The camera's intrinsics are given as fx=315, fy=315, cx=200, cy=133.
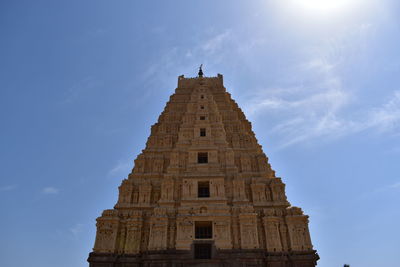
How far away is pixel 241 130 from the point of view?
3030cm

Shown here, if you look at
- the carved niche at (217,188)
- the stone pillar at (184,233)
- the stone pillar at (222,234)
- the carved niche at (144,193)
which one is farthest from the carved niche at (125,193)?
the stone pillar at (222,234)

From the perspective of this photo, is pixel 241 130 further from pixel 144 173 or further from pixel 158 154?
pixel 144 173

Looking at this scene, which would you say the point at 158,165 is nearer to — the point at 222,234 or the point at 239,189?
the point at 239,189

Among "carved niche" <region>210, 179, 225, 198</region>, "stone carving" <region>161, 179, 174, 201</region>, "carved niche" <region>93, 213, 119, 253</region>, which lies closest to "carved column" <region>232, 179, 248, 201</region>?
"carved niche" <region>210, 179, 225, 198</region>

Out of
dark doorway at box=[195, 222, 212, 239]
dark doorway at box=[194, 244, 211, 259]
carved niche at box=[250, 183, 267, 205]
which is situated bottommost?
dark doorway at box=[194, 244, 211, 259]

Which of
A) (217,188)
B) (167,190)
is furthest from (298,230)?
(167,190)

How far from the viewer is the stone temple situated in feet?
70.3

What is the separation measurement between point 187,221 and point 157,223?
2.13 meters

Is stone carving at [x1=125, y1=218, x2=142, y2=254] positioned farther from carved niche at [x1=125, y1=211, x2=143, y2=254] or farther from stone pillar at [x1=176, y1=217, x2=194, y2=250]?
stone pillar at [x1=176, y1=217, x2=194, y2=250]

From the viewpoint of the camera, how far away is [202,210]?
76.4 feet

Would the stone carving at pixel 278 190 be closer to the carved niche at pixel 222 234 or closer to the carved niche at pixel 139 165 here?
the carved niche at pixel 222 234

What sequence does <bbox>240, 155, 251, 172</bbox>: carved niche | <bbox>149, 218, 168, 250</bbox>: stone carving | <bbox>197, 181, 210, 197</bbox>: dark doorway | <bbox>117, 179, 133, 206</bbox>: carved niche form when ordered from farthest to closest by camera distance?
<bbox>240, 155, 251, 172</bbox>: carved niche
<bbox>197, 181, 210, 197</bbox>: dark doorway
<bbox>117, 179, 133, 206</bbox>: carved niche
<bbox>149, 218, 168, 250</bbox>: stone carving

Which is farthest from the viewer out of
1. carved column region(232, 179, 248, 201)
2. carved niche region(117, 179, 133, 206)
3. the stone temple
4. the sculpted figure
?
carved niche region(117, 179, 133, 206)

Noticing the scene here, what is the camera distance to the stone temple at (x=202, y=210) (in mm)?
21422
